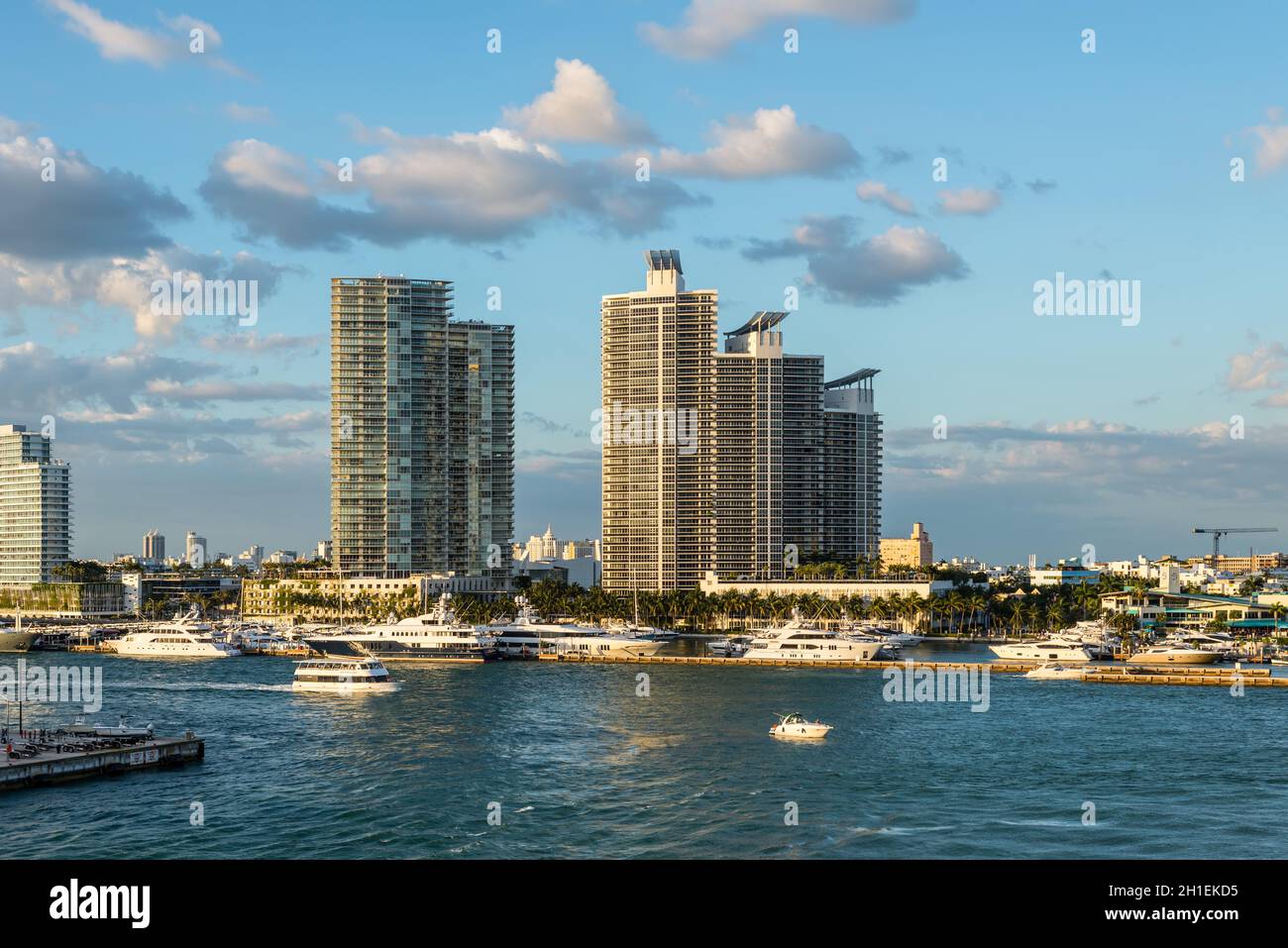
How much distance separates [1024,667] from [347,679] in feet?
207

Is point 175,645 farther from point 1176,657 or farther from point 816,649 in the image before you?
point 1176,657

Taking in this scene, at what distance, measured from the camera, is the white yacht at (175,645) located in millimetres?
153000

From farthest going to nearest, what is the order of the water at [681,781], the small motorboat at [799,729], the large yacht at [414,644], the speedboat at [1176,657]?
the large yacht at [414,644] < the speedboat at [1176,657] < the small motorboat at [799,729] < the water at [681,781]

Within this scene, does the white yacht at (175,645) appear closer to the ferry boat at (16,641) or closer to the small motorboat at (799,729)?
the ferry boat at (16,641)

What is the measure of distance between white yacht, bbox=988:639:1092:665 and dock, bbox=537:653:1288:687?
8.45 feet

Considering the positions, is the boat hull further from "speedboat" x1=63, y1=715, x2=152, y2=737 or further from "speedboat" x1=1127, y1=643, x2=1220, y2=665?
"speedboat" x1=1127, y1=643, x2=1220, y2=665

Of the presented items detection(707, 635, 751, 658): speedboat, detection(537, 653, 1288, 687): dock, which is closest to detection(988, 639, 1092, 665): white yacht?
detection(537, 653, 1288, 687): dock

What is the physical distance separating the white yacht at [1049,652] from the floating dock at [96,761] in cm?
8565

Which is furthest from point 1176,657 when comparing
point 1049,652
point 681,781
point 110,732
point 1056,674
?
point 110,732

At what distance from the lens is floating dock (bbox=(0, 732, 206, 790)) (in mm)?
58469

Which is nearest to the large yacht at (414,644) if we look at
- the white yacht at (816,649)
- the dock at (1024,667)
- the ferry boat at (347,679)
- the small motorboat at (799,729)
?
the dock at (1024,667)

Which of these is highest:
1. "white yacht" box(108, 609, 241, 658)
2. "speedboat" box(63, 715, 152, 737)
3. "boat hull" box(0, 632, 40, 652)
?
"speedboat" box(63, 715, 152, 737)

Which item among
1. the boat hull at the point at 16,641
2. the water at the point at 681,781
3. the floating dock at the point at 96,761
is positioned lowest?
the boat hull at the point at 16,641
